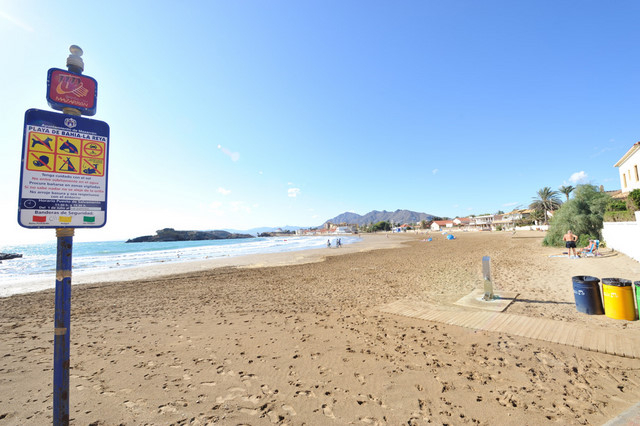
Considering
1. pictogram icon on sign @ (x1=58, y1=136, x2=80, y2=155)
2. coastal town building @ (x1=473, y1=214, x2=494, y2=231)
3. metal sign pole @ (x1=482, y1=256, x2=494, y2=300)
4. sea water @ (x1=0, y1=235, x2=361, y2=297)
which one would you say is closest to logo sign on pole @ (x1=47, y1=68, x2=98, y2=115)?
pictogram icon on sign @ (x1=58, y1=136, x2=80, y2=155)

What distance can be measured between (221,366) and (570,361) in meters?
5.42

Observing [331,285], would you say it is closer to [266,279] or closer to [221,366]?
[266,279]

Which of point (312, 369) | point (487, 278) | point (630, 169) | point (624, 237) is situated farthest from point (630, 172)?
point (312, 369)

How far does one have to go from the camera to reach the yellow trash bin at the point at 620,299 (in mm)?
5094

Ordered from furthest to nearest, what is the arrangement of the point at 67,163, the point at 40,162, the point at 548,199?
the point at 548,199 < the point at 67,163 < the point at 40,162

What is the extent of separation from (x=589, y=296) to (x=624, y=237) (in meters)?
11.7

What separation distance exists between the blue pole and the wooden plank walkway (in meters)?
6.08

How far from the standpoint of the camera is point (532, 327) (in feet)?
16.8

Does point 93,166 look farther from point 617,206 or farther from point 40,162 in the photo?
point 617,206

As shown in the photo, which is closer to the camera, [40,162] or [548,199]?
[40,162]

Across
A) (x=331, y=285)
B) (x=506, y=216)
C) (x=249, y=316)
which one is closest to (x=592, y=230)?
(x=331, y=285)

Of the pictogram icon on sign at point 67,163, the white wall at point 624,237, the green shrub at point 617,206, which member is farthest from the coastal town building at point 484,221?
the pictogram icon on sign at point 67,163

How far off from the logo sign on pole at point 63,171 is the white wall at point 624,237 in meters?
17.4

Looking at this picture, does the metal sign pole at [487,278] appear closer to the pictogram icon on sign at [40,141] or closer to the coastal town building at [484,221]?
the pictogram icon on sign at [40,141]
